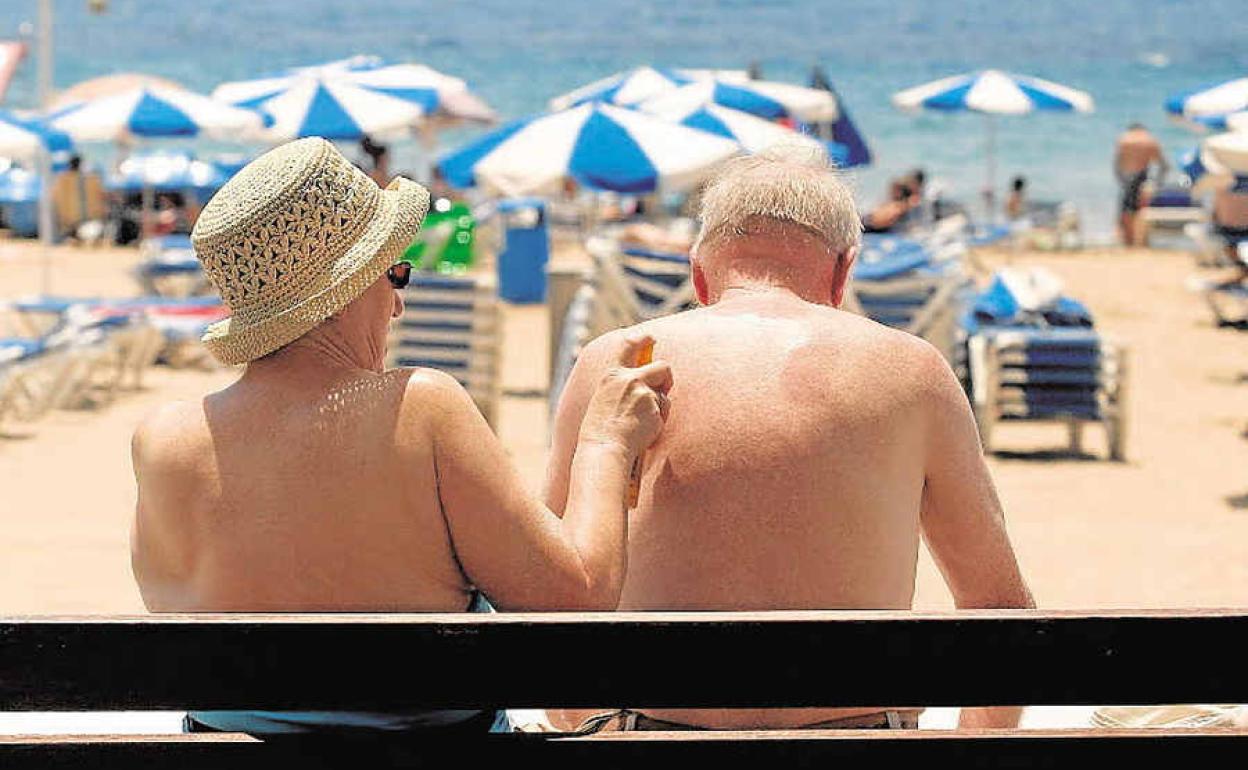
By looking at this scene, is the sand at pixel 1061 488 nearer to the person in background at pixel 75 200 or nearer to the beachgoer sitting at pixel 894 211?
the beachgoer sitting at pixel 894 211

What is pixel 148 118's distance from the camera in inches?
557

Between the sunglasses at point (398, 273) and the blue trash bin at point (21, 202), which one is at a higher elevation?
the sunglasses at point (398, 273)

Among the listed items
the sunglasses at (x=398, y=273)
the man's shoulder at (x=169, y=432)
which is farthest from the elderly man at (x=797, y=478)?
the man's shoulder at (x=169, y=432)

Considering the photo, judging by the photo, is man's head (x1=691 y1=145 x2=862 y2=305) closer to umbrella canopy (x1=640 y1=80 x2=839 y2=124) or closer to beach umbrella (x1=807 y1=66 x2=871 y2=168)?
umbrella canopy (x1=640 y1=80 x2=839 y2=124)

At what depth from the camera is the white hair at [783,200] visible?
2.58 metres

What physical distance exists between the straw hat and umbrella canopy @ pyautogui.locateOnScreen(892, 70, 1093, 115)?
14859 millimetres

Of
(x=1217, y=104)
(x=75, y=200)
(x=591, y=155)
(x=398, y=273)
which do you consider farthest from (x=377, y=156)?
(x=398, y=273)

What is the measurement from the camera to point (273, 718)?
7.19 feet

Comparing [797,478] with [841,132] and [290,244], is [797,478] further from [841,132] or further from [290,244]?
[841,132]

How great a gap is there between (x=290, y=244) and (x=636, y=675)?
2.20 feet

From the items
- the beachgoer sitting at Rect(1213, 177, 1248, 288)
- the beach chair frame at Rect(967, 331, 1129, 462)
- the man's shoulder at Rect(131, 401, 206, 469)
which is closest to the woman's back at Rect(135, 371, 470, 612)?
the man's shoulder at Rect(131, 401, 206, 469)

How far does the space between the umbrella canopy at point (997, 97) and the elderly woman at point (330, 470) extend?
48.8 ft

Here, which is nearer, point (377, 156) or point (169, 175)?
point (377, 156)

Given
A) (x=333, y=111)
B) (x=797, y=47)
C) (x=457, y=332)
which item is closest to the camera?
(x=457, y=332)
